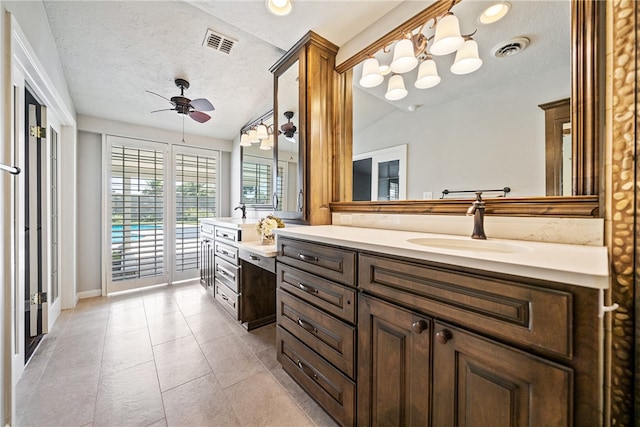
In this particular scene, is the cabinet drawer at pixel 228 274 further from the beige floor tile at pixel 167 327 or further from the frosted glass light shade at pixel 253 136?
the frosted glass light shade at pixel 253 136

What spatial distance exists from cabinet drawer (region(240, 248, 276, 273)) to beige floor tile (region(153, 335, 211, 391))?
0.82 meters

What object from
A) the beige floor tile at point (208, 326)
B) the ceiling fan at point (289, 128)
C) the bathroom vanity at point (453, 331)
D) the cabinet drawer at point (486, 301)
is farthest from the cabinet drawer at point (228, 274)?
the cabinet drawer at point (486, 301)

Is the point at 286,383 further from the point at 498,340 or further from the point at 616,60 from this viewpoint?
the point at 616,60

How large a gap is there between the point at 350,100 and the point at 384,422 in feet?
6.79

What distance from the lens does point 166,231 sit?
3678 mm

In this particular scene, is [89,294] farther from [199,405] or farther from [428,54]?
[428,54]

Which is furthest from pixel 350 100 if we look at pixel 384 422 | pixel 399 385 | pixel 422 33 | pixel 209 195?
pixel 209 195

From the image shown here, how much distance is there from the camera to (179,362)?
185 cm

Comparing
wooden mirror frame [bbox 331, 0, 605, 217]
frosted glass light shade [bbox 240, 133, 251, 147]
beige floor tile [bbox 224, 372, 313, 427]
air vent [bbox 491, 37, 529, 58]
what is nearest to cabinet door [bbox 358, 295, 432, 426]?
beige floor tile [bbox 224, 372, 313, 427]

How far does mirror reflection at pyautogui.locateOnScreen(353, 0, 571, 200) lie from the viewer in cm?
108

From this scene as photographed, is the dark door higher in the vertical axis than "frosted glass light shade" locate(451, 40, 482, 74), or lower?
lower

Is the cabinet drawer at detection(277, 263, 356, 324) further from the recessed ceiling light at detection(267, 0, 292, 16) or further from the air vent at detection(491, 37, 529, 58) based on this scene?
the recessed ceiling light at detection(267, 0, 292, 16)

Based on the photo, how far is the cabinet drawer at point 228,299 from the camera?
2.38 meters

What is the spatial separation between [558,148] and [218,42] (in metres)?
2.61
